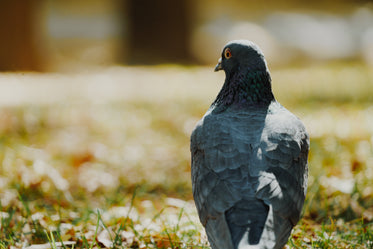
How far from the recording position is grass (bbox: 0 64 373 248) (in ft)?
9.21

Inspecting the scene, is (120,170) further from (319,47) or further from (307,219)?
(319,47)

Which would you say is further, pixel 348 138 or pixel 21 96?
pixel 21 96

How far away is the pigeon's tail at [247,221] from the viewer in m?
1.94

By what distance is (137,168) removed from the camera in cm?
441

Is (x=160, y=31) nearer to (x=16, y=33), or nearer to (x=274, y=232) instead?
(x=16, y=33)

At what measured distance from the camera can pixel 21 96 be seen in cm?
769

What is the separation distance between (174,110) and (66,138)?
1897 mm

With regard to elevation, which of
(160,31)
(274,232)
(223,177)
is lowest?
(274,232)

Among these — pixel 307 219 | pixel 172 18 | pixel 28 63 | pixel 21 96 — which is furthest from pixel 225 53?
pixel 172 18

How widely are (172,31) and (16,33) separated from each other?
4783 millimetres

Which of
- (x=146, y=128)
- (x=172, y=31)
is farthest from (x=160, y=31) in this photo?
(x=146, y=128)

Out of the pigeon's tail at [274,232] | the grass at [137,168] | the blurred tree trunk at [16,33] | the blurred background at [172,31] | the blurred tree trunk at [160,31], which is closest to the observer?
the pigeon's tail at [274,232]

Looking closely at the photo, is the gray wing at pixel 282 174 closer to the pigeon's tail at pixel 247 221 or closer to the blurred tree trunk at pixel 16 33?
the pigeon's tail at pixel 247 221

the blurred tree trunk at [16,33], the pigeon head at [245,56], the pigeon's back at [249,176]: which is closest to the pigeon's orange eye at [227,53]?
the pigeon head at [245,56]
